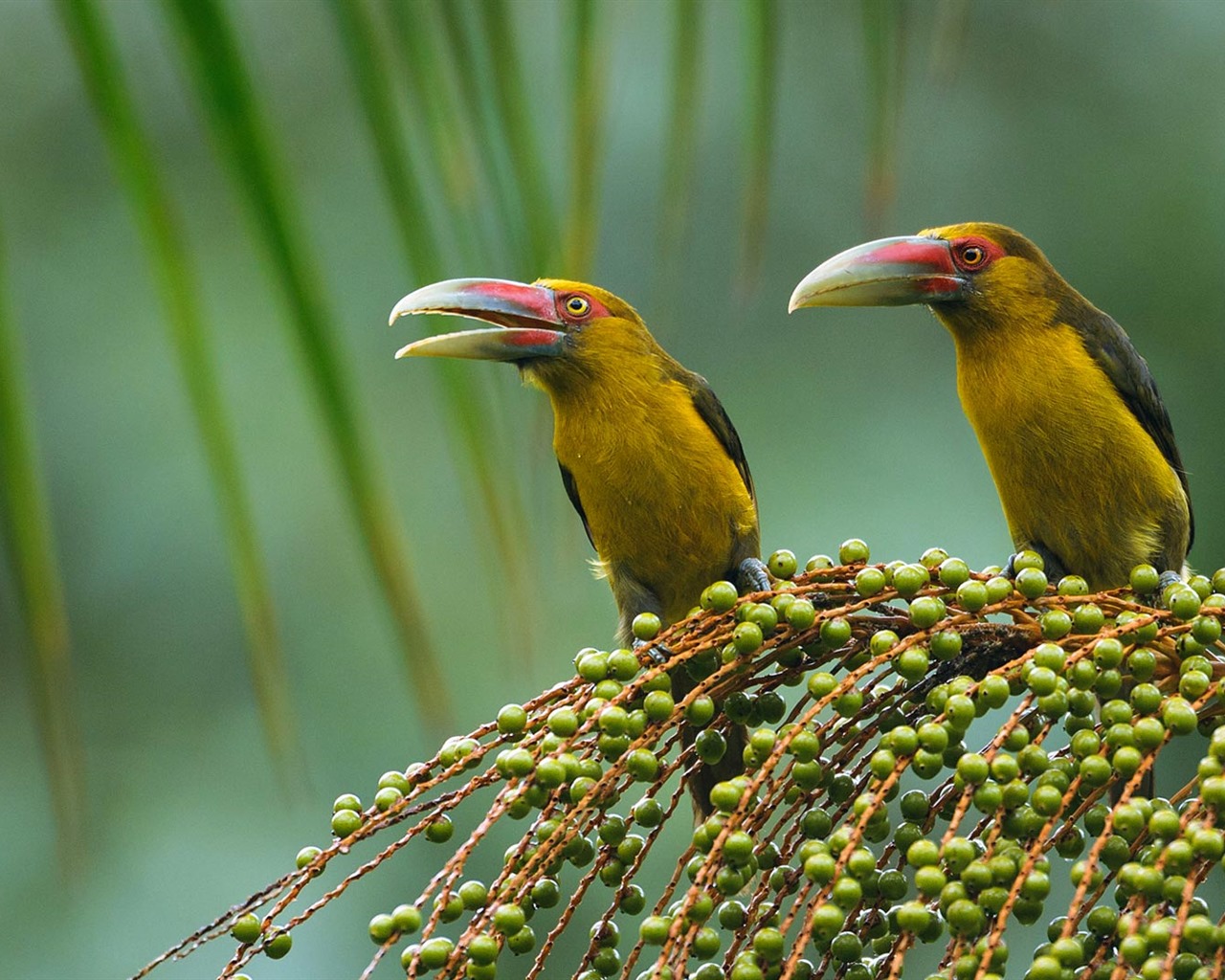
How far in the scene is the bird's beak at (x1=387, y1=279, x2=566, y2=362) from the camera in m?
2.36

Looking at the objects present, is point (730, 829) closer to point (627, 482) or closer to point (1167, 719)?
point (1167, 719)

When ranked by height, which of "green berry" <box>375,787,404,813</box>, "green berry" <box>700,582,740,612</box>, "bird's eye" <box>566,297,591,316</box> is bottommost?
"green berry" <box>375,787,404,813</box>

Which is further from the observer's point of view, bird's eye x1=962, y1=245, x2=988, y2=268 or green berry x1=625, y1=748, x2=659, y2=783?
bird's eye x1=962, y1=245, x2=988, y2=268

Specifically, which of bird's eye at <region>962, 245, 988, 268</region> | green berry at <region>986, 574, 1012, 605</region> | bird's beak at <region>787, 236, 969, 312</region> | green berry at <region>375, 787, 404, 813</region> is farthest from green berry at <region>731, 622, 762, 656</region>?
bird's eye at <region>962, 245, 988, 268</region>

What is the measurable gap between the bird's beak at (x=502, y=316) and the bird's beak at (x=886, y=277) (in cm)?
45

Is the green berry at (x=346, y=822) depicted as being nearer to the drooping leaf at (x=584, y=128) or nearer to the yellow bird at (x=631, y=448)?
the drooping leaf at (x=584, y=128)

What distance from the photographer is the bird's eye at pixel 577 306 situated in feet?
8.78

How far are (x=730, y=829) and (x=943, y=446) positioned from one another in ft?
15.0

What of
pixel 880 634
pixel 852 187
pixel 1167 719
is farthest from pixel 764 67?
pixel 852 187

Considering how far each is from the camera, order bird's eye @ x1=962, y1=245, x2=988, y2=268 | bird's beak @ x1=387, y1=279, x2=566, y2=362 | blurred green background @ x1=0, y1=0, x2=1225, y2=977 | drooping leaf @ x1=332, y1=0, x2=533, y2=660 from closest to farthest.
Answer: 1. drooping leaf @ x1=332, y1=0, x2=533, y2=660
2. bird's beak @ x1=387, y1=279, x2=566, y2=362
3. bird's eye @ x1=962, y1=245, x2=988, y2=268
4. blurred green background @ x1=0, y1=0, x2=1225, y2=977

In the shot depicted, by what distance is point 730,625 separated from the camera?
4.64ft

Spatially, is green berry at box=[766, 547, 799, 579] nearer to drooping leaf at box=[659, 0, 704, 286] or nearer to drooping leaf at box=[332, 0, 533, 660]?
drooping leaf at box=[659, 0, 704, 286]

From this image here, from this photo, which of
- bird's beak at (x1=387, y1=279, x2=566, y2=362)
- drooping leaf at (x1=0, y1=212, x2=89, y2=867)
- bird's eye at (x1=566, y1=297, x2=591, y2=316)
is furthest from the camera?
bird's eye at (x1=566, y1=297, x2=591, y2=316)

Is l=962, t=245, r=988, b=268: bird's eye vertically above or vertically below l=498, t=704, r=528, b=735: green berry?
above
